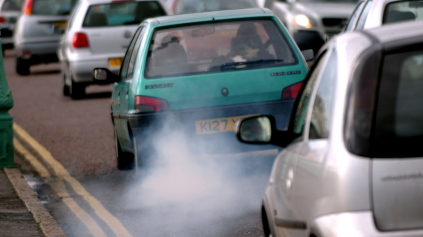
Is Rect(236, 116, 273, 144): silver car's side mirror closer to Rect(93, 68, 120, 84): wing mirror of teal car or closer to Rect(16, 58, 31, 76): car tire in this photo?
Rect(93, 68, 120, 84): wing mirror of teal car

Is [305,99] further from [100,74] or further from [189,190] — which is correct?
[100,74]

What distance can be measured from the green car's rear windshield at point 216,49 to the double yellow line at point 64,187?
1.31 metres

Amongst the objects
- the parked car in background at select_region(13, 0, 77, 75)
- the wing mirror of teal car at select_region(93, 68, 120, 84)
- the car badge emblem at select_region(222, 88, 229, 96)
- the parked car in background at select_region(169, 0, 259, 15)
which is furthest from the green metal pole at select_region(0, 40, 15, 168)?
the parked car in background at select_region(13, 0, 77, 75)

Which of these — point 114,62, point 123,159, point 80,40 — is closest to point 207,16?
point 123,159

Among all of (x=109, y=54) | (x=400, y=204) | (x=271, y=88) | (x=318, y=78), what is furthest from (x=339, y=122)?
(x=109, y=54)

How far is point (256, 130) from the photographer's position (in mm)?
3918

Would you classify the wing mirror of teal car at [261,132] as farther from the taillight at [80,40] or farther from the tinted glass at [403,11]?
the taillight at [80,40]

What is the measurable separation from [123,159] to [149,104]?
5.32ft

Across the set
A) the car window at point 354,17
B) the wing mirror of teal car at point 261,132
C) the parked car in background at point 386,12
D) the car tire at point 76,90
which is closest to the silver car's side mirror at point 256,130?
the wing mirror of teal car at point 261,132

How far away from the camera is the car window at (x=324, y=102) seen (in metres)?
3.25

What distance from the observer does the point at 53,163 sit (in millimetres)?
9812

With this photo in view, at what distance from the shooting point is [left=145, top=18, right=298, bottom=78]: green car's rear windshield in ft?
24.6

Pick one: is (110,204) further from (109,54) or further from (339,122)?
(109,54)

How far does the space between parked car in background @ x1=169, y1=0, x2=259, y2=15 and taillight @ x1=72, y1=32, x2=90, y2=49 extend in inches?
131
